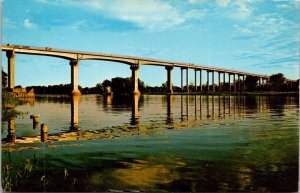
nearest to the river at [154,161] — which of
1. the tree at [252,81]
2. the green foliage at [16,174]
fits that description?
the green foliage at [16,174]

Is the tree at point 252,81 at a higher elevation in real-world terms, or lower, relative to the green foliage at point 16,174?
higher

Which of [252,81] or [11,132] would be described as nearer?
[11,132]

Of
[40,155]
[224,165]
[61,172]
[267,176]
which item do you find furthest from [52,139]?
[267,176]

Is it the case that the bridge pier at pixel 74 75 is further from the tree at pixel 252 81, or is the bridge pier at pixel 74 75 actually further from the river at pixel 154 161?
the river at pixel 154 161

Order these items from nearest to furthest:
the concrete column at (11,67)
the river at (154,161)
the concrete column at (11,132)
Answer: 1. the river at (154,161)
2. the concrete column at (11,132)
3. the concrete column at (11,67)

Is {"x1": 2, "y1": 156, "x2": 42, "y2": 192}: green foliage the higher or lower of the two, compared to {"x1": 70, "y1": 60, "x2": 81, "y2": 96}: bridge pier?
lower

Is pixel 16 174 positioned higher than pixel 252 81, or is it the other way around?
pixel 252 81

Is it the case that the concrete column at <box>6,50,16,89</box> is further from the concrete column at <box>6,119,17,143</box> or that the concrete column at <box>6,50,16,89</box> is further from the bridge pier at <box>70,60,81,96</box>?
the concrete column at <box>6,119,17,143</box>

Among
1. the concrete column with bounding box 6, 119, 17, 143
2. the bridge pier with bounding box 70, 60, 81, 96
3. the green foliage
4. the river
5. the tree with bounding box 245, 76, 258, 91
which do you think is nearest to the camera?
the river

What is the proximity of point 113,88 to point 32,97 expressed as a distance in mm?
47728

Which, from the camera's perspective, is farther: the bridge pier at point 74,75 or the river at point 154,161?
the bridge pier at point 74,75

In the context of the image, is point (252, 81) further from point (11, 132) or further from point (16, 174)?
point (16, 174)

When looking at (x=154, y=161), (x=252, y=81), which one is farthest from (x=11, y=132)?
(x=252, y=81)

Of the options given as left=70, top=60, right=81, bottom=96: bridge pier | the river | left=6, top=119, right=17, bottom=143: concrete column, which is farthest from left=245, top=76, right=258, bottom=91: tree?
left=70, top=60, right=81, bottom=96: bridge pier
